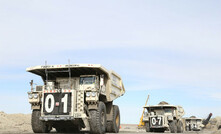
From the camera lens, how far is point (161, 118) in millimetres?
23656

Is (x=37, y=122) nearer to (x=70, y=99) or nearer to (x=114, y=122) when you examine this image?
(x=70, y=99)

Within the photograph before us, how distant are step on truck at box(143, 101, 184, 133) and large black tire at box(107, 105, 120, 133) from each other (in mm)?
6289

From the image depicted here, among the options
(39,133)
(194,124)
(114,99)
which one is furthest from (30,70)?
(194,124)

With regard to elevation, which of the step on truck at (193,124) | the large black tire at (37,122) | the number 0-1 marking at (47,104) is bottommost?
the step on truck at (193,124)

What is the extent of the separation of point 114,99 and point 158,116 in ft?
24.4

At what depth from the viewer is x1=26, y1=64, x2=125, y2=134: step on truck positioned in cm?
1312

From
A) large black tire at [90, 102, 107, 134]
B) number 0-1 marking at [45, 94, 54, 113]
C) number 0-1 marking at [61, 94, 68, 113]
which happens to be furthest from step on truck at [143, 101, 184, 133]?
number 0-1 marking at [45, 94, 54, 113]

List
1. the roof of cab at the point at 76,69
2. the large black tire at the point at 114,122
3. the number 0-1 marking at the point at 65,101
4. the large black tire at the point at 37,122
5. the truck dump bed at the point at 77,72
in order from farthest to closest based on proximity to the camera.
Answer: the large black tire at the point at 114,122 → the truck dump bed at the point at 77,72 → the roof of cab at the point at 76,69 → the large black tire at the point at 37,122 → the number 0-1 marking at the point at 65,101

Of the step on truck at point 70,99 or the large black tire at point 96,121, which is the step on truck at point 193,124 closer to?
the step on truck at point 70,99

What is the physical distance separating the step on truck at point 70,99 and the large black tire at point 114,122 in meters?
2.27

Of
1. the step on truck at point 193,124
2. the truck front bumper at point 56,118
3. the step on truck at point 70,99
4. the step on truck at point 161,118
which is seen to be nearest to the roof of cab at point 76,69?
the step on truck at point 70,99

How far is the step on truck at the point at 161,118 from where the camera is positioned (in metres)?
23.6

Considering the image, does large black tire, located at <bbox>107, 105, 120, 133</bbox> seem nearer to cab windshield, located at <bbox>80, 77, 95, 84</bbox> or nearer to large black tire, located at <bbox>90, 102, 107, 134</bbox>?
large black tire, located at <bbox>90, 102, 107, 134</bbox>

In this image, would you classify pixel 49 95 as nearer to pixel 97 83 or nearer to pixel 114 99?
pixel 97 83
